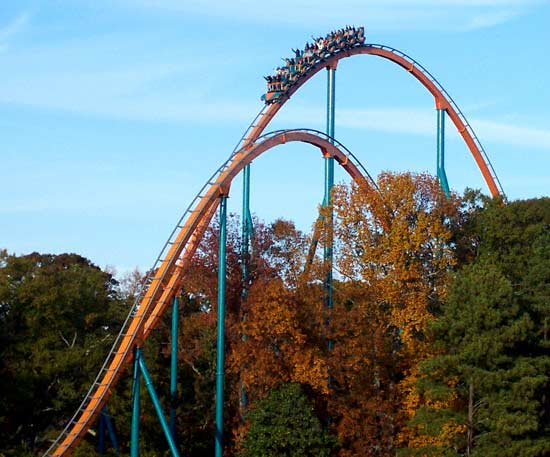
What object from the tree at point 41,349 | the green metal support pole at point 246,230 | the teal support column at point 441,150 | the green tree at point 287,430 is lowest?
the green tree at point 287,430

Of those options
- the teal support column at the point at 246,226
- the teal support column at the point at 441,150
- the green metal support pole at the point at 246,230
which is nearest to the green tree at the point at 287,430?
the green metal support pole at the point at 246,230

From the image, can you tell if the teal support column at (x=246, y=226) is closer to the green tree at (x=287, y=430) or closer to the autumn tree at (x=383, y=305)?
the autumn tree at (x=383, y=305)

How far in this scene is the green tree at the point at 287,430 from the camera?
21.8m

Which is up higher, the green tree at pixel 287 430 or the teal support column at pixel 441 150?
the teal support column at pixel 441 150

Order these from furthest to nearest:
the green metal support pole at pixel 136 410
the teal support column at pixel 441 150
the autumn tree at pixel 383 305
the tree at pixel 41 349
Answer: the teal support column at pixel 441 150 < the tree at pixel 41 349 < the autumn tree at pixel 383 305 < the green metal support pole at pixel 136 410

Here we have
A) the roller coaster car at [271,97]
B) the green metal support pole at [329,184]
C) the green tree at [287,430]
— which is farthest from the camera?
the roller coaster car at [271,97]

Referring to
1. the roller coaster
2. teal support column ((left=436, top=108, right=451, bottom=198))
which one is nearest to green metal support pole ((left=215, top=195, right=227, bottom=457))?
the roller coaster

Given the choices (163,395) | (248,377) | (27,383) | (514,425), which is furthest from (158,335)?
(514,425)

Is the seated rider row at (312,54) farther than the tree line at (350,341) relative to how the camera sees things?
Yes

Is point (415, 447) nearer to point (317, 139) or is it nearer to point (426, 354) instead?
point (426, 354)

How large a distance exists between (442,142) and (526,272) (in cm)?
522

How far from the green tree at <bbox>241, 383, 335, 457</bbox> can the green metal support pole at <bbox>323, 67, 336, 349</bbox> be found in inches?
72.0

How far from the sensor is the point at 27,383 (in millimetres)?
26031

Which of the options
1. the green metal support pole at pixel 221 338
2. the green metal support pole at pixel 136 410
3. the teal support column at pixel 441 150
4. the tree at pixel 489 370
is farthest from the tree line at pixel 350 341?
the green metal support pole at pixel 136 410
